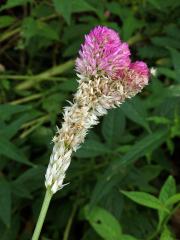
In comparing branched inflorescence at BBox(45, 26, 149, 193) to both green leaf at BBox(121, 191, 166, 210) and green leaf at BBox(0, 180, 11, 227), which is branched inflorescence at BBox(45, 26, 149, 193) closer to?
green leaf at BBox(121, 191, 166, 210)

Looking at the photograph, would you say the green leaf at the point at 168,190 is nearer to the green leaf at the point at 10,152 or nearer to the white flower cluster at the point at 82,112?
the green leaf at the point at 10,152

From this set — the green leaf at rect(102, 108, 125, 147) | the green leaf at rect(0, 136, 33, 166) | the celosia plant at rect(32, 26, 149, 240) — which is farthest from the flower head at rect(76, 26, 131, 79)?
the green leaf at rect(102, 108, 125, 147)

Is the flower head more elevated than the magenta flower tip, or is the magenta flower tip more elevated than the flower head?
the flower head

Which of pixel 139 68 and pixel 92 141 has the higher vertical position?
pixel 139 68

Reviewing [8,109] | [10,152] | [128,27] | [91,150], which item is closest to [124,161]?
[91,150]

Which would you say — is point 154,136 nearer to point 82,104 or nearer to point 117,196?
point 117,196

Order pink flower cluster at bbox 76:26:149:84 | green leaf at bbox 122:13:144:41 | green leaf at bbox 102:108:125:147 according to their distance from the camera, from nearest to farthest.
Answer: pink flower cluster at bbox 76:26:149:84, green leaf at bbox 102:108:125:147, green leaf at bbox 122:13:144:41

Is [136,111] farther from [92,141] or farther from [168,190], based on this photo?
[168,190]
